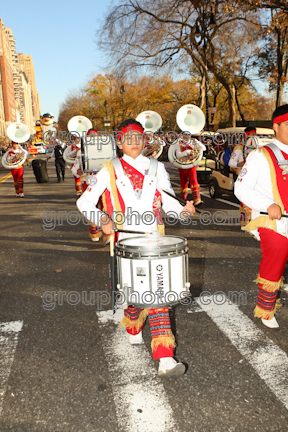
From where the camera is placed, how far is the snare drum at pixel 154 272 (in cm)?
289

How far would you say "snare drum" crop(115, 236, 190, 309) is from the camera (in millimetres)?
2887

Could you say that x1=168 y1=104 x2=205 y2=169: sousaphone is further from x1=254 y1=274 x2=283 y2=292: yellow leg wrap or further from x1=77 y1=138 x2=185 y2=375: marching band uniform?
x1=77 y1=138 x2=185 y2=375: marching band uniform

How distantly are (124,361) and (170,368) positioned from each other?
491 mm

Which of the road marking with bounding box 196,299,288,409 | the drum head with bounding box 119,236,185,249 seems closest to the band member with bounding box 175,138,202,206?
the road marking with bounding box 196,299,288,409

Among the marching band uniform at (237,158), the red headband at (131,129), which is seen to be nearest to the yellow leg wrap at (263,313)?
the red headband at (131,129)

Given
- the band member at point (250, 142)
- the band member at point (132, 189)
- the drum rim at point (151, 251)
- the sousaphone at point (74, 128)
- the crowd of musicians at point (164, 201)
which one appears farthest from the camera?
the sousaphone at point (74, 128)

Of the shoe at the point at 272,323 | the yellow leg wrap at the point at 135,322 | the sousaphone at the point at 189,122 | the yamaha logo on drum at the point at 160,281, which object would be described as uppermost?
the sousaphone at the point at 189,122

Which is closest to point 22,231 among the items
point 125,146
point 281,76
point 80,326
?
point 80,326

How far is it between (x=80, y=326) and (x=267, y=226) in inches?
81.1

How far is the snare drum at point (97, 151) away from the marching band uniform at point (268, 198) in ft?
10.4

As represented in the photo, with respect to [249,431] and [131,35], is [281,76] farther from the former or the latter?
[249,431]

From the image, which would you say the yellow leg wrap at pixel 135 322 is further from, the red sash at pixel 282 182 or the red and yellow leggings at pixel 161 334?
the red sash at pixel 282 182

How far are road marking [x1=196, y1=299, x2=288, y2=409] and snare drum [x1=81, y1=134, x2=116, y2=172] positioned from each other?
3066 millimetres

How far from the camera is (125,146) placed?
3414 millimetres
